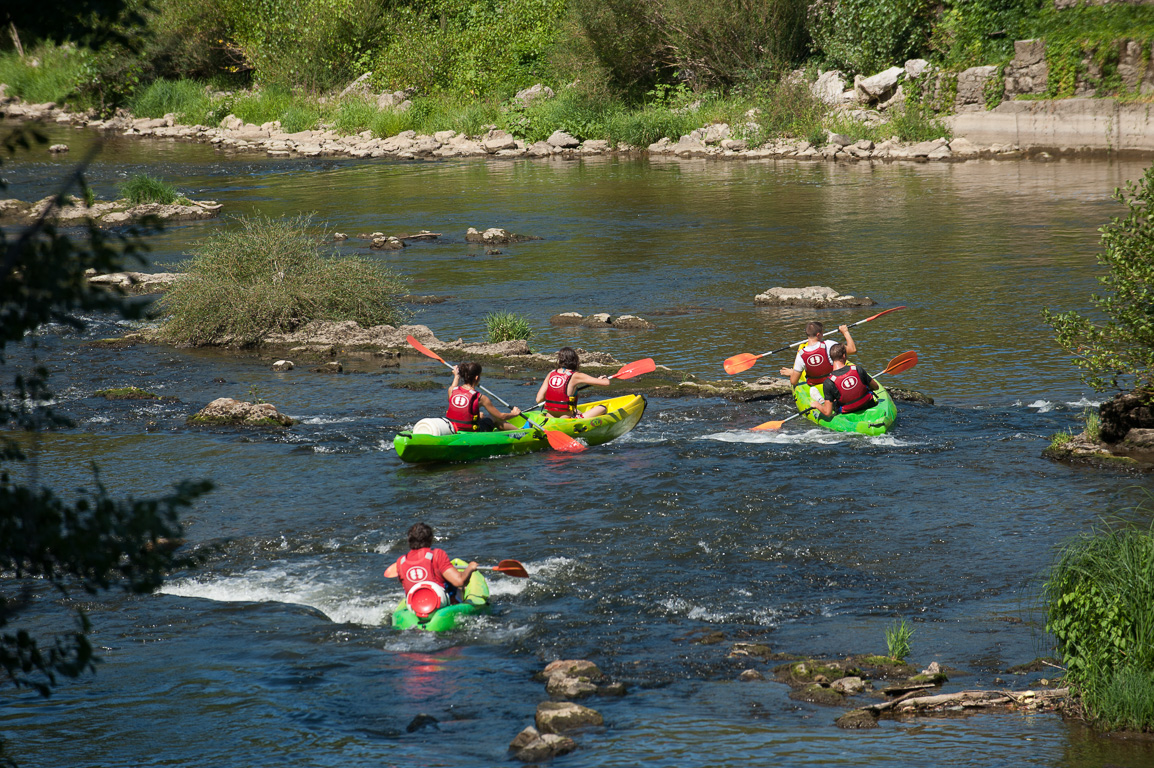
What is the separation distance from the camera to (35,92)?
48.4 m

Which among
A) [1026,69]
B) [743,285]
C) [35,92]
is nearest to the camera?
[743,285]

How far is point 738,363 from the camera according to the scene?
1450cm

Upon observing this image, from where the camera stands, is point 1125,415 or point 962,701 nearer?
point 962,701

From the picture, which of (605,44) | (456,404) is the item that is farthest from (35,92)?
(456,404)

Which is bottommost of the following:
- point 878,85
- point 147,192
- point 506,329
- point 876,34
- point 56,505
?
point 506,329

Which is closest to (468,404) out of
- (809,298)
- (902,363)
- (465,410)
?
(465,410)

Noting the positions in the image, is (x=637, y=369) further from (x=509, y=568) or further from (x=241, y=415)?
(x=509, y=568)

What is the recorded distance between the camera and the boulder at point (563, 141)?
40.8 m

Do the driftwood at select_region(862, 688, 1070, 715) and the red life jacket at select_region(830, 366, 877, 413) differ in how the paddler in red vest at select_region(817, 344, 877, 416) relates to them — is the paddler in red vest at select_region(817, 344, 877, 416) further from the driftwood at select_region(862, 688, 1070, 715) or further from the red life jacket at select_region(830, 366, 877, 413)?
the driftwood at select_region(862, 688, 1070, 715)

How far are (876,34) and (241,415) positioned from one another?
30.3 metres

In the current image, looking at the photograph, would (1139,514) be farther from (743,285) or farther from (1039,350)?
(743,285)

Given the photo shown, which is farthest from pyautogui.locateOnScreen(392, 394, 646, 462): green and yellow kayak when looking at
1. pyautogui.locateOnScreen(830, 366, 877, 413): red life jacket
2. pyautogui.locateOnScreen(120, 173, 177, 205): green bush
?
pyautogui.locateOnScreen(120, 173, 177, 205): green bush

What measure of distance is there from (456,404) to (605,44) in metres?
31.8

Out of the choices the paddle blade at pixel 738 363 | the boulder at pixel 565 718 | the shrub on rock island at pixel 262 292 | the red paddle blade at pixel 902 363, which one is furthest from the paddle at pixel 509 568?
the shrub on rock island at pixel 262 292
